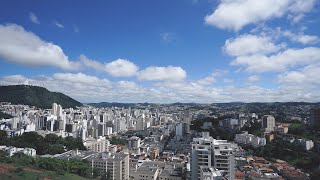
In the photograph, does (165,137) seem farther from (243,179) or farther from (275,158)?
(243,179)

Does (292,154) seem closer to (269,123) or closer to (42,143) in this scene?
(269,123)

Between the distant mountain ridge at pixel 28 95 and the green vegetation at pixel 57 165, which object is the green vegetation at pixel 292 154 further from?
the distant mountain ridge at pixel 28 95

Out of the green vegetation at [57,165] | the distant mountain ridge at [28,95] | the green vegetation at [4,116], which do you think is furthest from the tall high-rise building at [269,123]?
the distant mountain ridge at [28,95]

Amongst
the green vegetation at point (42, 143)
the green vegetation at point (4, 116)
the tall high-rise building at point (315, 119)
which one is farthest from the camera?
the green vegetation at point (4, 116)

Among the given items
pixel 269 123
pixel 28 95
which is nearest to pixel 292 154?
pixel 269 123

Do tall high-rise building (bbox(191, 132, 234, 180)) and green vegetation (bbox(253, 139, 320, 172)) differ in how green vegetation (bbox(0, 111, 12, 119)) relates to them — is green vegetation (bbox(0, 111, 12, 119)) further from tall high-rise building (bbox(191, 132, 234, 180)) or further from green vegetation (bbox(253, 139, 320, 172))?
tall high-rise building (bbox(191, 132, 234, 180))
